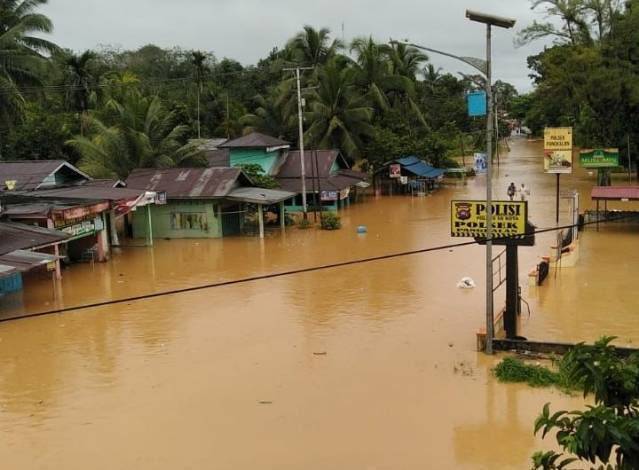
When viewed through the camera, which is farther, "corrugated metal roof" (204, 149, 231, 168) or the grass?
"corrugated metal roof" (204, 149, 231, 168)

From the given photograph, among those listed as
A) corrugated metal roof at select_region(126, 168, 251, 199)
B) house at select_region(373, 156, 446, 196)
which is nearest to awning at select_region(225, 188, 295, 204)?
corrugated metal roof at select_region(126, 168, 251, 199)

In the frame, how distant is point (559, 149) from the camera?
30.1m

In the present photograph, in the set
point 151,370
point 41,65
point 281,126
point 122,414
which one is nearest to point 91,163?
point 41,65

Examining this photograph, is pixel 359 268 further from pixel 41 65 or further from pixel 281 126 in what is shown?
pixel 281 126

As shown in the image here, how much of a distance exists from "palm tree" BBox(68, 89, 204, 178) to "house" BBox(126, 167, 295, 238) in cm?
253

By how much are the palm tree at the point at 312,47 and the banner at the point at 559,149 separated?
18793 millimetres

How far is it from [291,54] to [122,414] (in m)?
38.0

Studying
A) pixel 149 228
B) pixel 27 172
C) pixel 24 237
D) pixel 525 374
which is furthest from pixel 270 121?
pixel 525 374

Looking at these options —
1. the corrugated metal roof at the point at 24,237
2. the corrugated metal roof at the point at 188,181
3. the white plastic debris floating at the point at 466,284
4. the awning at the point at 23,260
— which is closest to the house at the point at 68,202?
the corrugated metal roof at the point at 24,237

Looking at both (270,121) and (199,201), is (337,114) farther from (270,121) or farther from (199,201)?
(199,201)

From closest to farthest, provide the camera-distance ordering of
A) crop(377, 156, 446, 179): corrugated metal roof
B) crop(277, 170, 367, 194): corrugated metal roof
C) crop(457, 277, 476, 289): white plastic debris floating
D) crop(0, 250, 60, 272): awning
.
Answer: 1. crop(0, 250, 60, 272): awning
2. crop(457, 277, 476, 289): white plastic debris floating
3. crop(277, 170, 367, 194): corrugated metal roof
4. crop(377, 156, 446, 179): corrugated metal roof

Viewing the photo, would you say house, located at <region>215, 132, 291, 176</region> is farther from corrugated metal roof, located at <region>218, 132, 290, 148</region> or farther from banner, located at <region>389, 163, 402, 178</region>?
banner, located at <region>389, 163, 402, 178</region>

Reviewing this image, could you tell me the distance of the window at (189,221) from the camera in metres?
29.1

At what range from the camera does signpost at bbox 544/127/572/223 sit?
29.9 m
